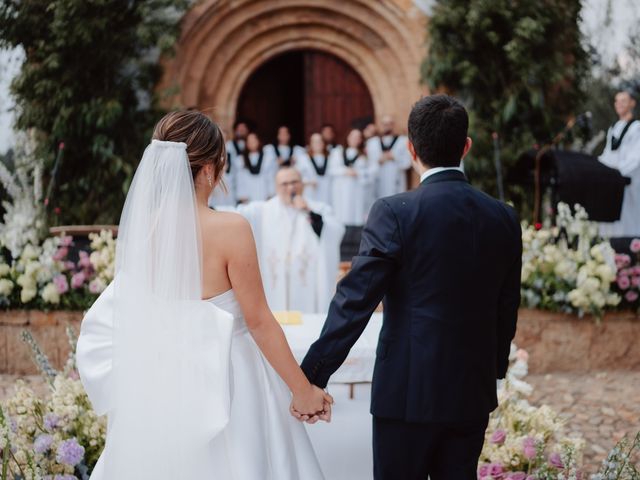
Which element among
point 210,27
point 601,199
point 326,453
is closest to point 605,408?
point 326,453

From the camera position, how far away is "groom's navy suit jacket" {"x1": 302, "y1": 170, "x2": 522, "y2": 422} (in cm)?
212

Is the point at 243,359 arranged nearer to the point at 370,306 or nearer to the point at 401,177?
the point at 370,306

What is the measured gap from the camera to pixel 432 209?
2.13 metres

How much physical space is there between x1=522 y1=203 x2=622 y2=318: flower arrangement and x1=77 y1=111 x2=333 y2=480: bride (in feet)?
13.8

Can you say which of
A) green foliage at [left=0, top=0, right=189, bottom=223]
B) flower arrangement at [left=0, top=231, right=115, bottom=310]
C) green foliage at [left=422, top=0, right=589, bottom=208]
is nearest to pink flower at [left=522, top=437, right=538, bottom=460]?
flower arrangement at [left=0, top=231, right=115, bottom=310]

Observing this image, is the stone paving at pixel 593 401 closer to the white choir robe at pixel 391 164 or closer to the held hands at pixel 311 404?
the held hands at pixel 311 404

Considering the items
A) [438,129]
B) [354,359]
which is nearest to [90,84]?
[354,359]

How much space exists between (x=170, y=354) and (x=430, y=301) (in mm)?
834

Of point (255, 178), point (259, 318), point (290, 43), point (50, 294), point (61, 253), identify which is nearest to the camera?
point (259, 318)

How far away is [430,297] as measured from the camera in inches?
83.7

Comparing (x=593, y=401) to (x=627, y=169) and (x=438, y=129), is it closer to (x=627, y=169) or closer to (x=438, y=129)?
(x=438, y=129)

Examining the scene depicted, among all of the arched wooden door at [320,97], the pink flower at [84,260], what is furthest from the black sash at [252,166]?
the pink flower at [84,260]

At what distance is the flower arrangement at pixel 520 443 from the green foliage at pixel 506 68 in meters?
6.75

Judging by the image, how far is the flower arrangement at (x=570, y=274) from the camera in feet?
19.3
